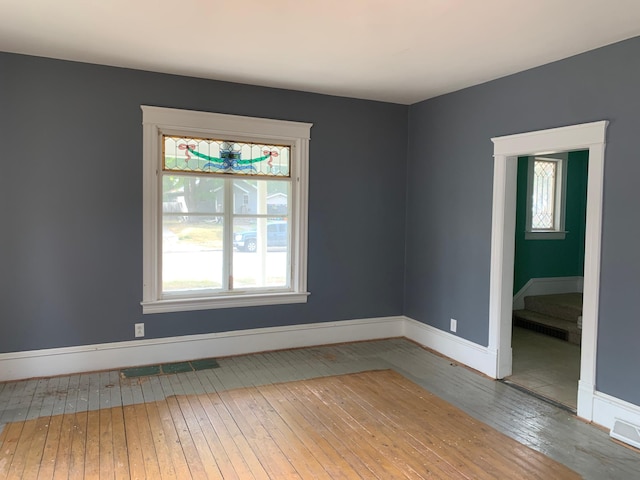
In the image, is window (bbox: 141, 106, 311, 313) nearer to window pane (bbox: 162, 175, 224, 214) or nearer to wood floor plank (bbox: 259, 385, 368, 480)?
window pane (bbox: 162, 175, 224, 214)

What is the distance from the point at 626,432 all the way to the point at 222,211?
11.9 feet

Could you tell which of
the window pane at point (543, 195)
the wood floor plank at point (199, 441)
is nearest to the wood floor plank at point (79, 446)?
the wood floor plank at point (199, 441)

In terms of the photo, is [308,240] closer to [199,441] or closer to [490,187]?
[490,187]

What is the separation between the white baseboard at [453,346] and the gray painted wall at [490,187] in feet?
0.31

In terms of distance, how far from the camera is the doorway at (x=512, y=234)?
10.8ft

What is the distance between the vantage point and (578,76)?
343cm

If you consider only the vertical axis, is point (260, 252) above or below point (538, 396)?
above

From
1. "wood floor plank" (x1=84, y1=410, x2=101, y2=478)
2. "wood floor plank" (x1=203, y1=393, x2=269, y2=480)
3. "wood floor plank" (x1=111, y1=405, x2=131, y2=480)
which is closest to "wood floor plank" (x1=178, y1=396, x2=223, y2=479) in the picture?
"wood floor plank" (x1=203, y1=393, x2=269, y2=480)

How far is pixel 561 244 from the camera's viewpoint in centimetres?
626

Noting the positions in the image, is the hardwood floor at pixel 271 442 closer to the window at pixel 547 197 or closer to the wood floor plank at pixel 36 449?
the wood floor plank at pixel 36 449

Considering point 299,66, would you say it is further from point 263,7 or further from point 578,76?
point 578,76

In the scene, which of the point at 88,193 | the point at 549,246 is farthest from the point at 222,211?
the point at 549,246

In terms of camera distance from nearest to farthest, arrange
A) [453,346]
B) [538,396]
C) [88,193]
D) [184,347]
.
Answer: [538,396], [88,193], [184,347], [453,346]

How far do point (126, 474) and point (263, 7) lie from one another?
9.02ft
